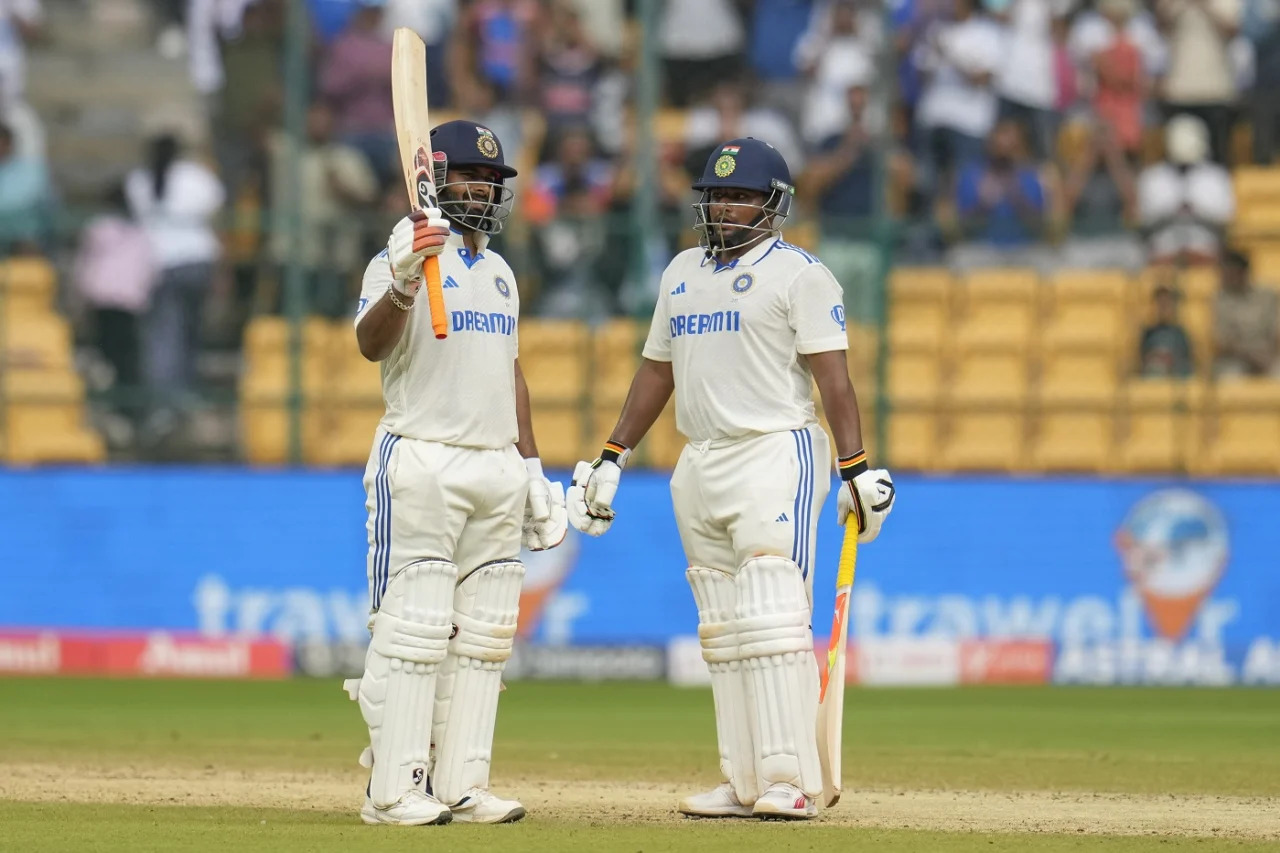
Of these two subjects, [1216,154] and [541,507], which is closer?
[541,507]

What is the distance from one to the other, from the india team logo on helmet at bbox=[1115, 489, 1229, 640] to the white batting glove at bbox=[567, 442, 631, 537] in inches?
286

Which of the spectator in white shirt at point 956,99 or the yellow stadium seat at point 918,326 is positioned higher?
the spectator in white shirt at point 956,99

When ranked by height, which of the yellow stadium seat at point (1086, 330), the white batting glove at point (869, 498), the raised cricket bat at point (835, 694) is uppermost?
the yellow stadium seat at point (1086, 330)

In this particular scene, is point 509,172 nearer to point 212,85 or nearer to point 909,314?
point 909,314

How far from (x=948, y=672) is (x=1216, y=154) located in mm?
4582

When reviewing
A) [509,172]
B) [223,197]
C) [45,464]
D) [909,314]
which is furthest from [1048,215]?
[509,172]

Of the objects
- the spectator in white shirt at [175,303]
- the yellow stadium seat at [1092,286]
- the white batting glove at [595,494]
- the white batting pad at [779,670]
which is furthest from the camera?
the yellow stadium seat at [1092,286]

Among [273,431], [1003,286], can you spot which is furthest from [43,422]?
[1003,286]

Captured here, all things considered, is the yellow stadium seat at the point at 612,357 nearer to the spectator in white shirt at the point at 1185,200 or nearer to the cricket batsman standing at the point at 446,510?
the spectator in white shirt at the point at 1185,200

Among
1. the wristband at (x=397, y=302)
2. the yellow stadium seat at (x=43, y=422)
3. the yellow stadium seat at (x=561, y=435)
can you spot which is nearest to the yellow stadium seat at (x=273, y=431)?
the yellow stadium seat at (x=43, y=422)

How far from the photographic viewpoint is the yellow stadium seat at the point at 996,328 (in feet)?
47.7

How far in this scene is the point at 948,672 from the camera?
1348cm

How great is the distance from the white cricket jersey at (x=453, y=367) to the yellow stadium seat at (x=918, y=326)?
815cm

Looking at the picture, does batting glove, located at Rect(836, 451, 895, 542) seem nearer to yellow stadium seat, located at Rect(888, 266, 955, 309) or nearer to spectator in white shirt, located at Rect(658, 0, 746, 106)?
yellow stadium seat, located at Rect(888, 266, 955, 309)
